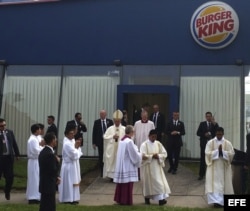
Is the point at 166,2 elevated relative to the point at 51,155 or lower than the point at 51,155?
elevated

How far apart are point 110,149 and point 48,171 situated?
6.02m

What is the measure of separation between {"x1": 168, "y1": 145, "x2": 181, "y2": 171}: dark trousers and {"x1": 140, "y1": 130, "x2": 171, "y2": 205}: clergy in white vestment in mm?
3149

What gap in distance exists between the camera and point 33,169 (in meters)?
12.9

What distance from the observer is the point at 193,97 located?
60.8 feet

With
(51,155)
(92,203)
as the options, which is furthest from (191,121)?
(51,155)

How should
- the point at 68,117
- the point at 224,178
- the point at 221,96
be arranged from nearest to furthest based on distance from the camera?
the point at 224,178, the point at 221,96, the point at 68,117

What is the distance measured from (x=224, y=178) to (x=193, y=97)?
20.6 feet

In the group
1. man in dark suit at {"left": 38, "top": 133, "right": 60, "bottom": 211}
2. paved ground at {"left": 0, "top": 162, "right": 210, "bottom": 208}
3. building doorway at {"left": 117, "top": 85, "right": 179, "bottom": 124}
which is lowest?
paved ground at {"left": 0, "top": 162, "right": 210, "bottom": 208}

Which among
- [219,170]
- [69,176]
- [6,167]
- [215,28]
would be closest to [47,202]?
[69,176]

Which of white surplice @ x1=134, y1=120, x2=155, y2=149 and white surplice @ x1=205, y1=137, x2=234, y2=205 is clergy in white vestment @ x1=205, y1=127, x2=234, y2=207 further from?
white surplice @ x1=134, y1=120, x2=155, y2=149

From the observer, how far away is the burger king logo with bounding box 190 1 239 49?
18266mm

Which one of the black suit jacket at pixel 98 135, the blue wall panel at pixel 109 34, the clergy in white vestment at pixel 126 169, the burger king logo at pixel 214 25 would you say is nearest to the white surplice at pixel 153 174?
the clergy in white vestment at pixel 126 169

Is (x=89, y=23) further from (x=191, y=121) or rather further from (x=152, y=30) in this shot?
(x=191, y=121)

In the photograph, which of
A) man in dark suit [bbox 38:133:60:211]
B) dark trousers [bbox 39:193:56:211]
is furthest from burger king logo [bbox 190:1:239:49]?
dark trousers [bbox 39:193:56:211]
